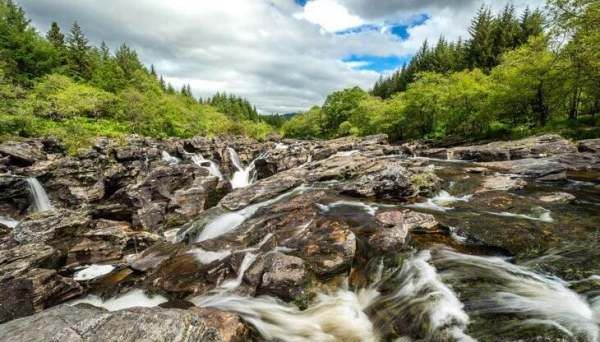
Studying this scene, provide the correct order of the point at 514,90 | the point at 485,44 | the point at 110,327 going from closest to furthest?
the point at 110,327
the point at 514,90
the point at 485,44

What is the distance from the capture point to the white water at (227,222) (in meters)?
13.8

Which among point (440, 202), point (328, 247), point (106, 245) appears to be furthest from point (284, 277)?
point (106, 245)

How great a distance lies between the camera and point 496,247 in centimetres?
888

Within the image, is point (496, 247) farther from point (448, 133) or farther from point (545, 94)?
point (448, 133)

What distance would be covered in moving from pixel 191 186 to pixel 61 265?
417 inches

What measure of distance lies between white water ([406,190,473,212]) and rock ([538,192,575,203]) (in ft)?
9.47

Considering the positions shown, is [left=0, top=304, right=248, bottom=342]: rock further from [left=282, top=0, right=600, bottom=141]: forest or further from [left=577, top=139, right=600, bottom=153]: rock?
[left=577, top=139, right=600, bottom=153]: rock

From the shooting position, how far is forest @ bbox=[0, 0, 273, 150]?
37562mm

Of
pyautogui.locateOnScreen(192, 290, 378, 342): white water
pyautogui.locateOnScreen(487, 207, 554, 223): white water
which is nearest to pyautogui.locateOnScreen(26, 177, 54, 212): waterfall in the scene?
pyautogui.locateOnScreen(192, 290, 378, 342): white water

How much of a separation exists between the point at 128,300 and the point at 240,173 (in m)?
31.3

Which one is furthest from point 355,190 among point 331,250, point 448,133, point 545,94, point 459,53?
point 459,53

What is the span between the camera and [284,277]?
316 inches

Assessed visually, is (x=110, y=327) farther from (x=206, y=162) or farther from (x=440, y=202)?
(x=206, y=162)

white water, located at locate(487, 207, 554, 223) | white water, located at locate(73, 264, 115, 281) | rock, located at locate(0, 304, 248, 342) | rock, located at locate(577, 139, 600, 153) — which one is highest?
rock, located at locate(577, 139, 600, 153)
